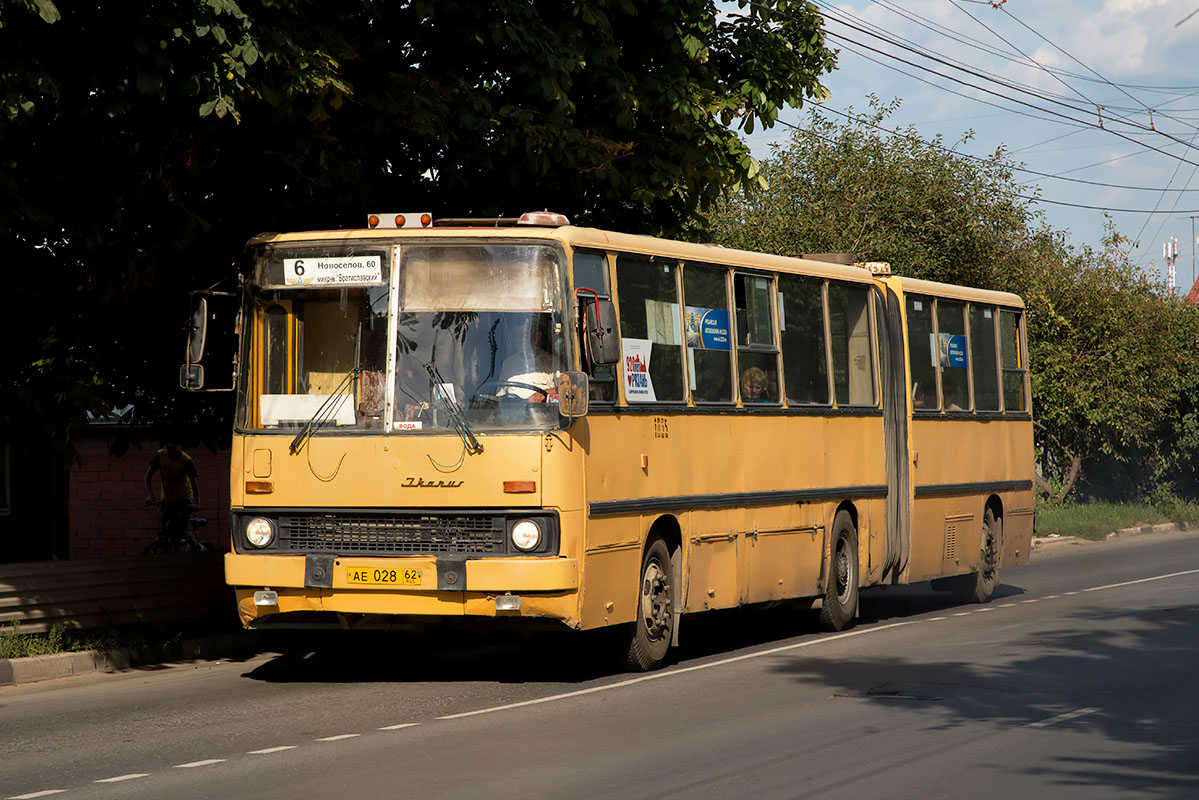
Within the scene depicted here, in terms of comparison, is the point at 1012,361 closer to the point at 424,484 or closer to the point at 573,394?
the point at 573,394

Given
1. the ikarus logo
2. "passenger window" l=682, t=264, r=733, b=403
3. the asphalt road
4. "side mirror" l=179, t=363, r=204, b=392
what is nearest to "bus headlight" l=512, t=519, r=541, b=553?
the ikarus logo

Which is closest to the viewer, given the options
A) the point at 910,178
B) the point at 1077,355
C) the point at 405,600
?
the point at 405,600

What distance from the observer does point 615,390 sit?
12039 mm

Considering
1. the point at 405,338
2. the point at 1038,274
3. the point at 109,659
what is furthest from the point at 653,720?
the point at 1038,274

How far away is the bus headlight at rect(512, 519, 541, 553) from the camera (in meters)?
11.1

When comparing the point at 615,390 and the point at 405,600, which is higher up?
the point at 615,390

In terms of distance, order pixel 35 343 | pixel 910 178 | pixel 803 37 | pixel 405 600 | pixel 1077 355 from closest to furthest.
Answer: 1. pixel 405 600
2. pixel 35 343
3. pixel 803 37
4. pixel 910 178
5. pixel 1077 355

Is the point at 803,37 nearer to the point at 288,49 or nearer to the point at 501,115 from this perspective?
the point at 501,115

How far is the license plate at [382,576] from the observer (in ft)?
36.7

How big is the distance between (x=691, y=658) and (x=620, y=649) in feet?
4.63

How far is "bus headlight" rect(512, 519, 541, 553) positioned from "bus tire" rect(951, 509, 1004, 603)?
29.7ft

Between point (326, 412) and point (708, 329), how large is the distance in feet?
11.1

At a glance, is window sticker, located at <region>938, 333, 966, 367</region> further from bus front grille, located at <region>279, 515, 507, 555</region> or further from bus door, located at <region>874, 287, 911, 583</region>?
bus front grille, located at <region>279, 515, 507, 555</region>

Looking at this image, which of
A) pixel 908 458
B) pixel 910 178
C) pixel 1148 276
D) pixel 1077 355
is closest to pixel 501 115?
pixel 908 458
